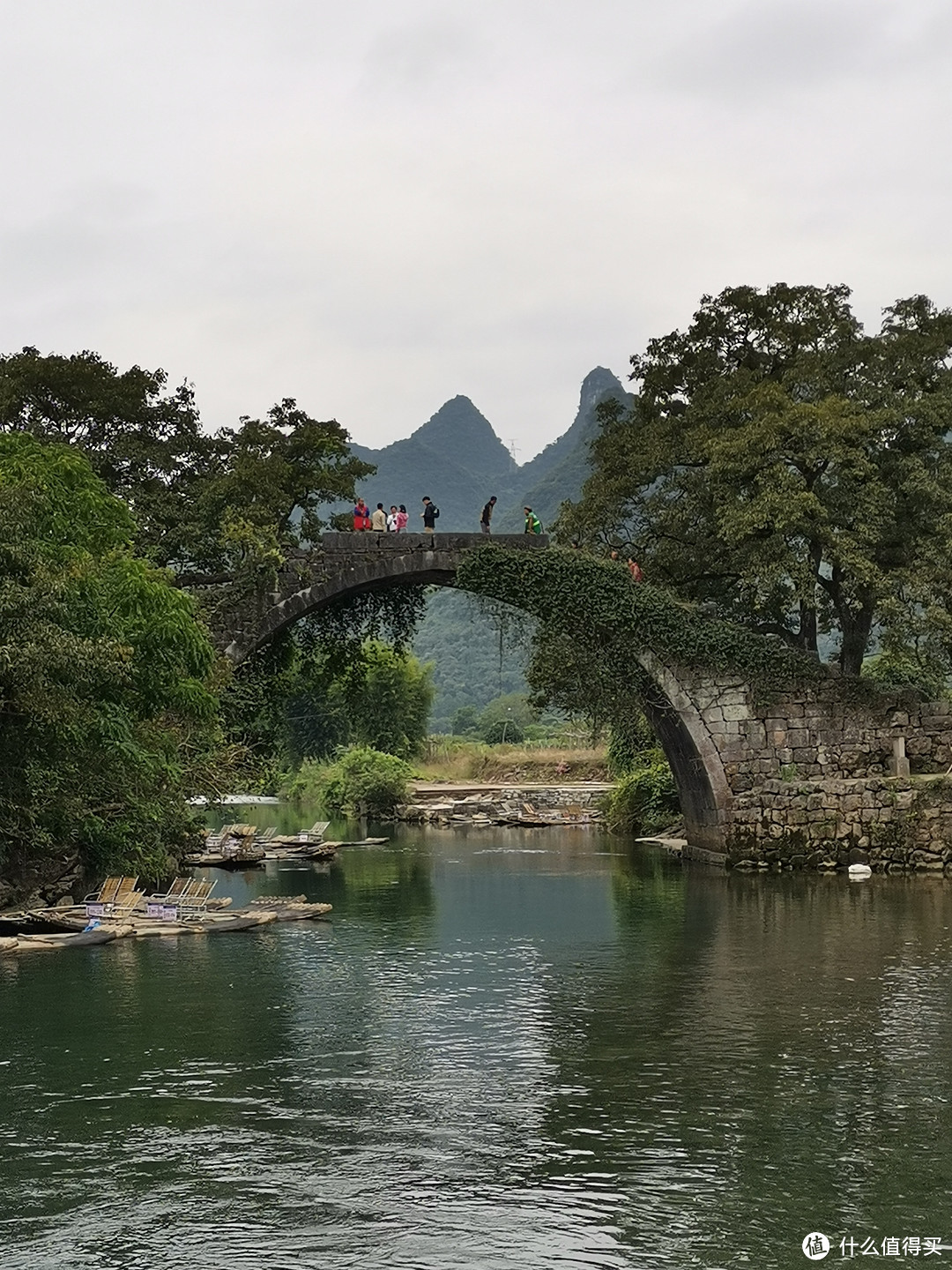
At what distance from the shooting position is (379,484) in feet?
587

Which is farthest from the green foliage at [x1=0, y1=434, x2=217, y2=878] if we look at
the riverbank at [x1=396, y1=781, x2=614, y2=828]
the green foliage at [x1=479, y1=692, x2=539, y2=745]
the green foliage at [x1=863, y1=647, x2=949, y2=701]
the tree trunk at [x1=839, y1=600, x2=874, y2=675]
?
the green foliage at [x1=479, y1=692, x2=539, y2=745]

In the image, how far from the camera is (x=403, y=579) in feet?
96.3

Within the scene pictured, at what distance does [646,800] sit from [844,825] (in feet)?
35.6

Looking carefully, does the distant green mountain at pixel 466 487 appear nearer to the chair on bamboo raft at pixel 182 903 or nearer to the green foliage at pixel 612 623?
the green foliage at pixel 612 623

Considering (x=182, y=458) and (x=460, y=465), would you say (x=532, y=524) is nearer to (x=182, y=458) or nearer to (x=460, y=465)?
(x=182, y=458)

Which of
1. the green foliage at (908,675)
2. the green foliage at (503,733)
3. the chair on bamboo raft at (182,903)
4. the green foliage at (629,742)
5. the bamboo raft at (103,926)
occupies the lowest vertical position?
the bamboo raft at (103,926)

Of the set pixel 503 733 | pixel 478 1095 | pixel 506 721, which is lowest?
pixel 478 1095

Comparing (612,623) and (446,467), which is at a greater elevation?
(446,467)

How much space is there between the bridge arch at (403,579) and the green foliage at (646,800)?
7.41m

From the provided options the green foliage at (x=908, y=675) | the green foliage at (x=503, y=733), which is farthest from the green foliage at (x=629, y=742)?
the green foliage at (x=503, y=733)

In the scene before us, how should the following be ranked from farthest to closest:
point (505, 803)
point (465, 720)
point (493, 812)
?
1. point (465, 720)
2. point (505, 803)
3. point (493, 812)

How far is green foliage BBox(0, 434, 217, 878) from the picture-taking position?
683 inches

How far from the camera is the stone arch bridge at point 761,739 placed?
26875mm

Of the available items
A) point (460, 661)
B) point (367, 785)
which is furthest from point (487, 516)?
point (460, 661)
